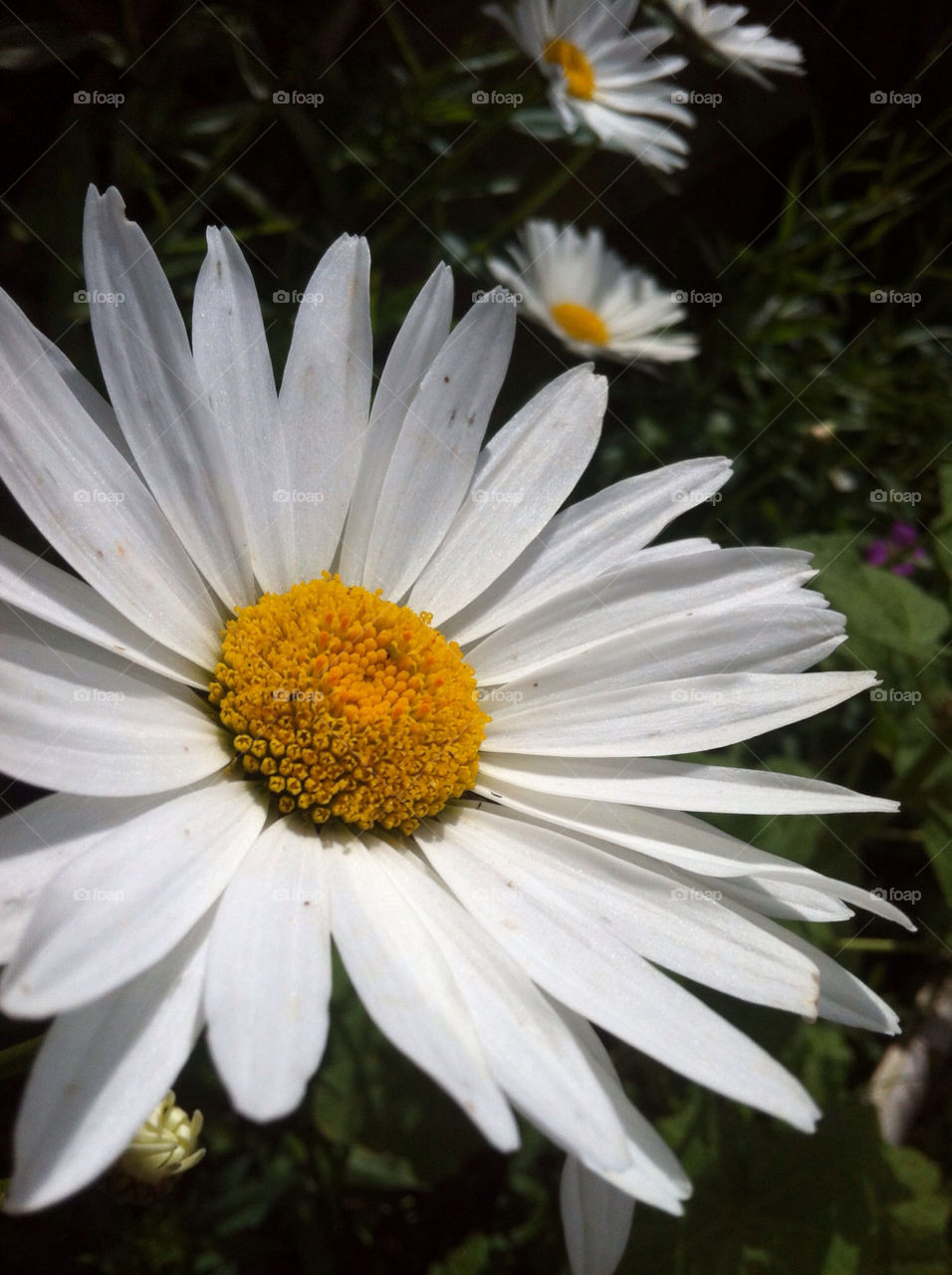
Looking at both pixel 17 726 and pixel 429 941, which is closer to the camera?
pixel 17 726

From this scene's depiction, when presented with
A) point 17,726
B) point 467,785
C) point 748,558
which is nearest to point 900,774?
point 748,558

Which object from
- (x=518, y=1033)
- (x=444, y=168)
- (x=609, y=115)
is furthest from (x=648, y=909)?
(x=609, y=115)

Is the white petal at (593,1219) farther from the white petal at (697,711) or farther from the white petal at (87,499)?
the white petal at (87,499)

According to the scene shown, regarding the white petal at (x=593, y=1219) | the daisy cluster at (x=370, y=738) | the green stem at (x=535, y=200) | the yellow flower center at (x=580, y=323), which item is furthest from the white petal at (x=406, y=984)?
the yellow flower center at (x=580, y=323)

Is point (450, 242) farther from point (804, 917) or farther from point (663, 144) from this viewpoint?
point (804, 917)

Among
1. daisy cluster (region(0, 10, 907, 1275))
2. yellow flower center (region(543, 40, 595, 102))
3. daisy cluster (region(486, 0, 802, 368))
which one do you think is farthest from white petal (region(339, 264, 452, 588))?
yellow flower center (region(543, 40, 595, 102))

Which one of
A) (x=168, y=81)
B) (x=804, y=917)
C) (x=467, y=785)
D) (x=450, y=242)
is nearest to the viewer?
(x=804, y=917)
